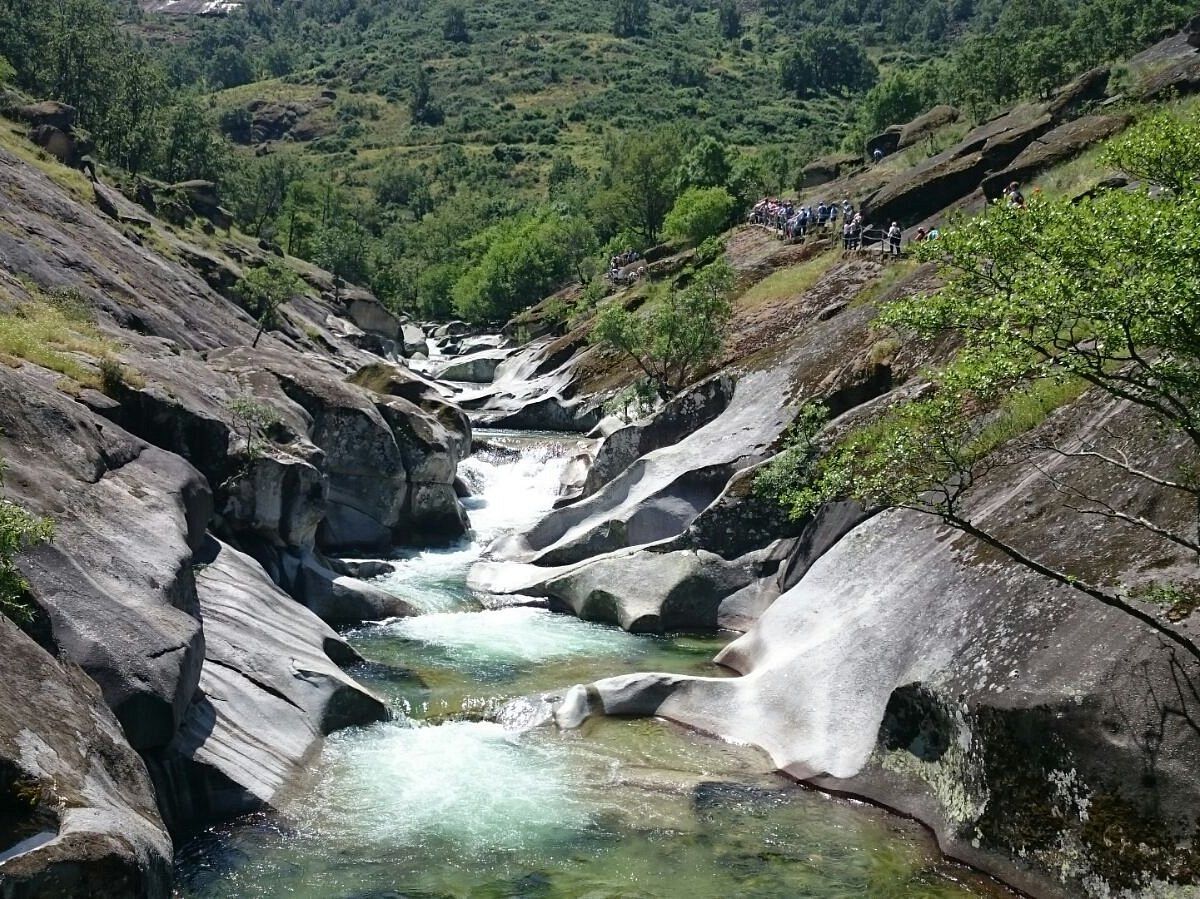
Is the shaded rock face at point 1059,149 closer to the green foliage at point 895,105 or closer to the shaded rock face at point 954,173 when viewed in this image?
the shaded rock face at point 954,173

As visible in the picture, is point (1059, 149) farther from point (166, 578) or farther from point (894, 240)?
point (166, 578)

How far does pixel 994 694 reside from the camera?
15.9 m

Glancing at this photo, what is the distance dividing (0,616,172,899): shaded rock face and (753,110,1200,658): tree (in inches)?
433

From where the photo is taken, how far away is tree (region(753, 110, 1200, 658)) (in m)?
11.5

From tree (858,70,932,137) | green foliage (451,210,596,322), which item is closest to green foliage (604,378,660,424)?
green foliage (451,210,596,322)

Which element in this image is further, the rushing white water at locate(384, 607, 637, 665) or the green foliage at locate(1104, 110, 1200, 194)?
the rushing white water at locate(384, 607, 637, 665)

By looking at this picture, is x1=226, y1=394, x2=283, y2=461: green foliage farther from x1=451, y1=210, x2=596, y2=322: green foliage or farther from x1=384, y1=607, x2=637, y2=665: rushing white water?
x1=451, y1=210, x2=596, y2=322: green foliage

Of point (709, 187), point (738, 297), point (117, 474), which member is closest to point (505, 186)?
point (709, 187)

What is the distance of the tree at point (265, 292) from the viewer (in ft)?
167

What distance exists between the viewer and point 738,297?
61.5 m

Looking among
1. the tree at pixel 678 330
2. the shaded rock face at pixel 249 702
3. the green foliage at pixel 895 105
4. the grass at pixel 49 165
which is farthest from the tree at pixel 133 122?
the green foliage at pixel 895 105

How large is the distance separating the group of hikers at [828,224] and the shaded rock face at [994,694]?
33.2 metres

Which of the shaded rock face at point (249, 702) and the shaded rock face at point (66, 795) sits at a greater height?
the shaded rock face at point (66, 795)

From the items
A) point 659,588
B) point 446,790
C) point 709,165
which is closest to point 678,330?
point 659,588
